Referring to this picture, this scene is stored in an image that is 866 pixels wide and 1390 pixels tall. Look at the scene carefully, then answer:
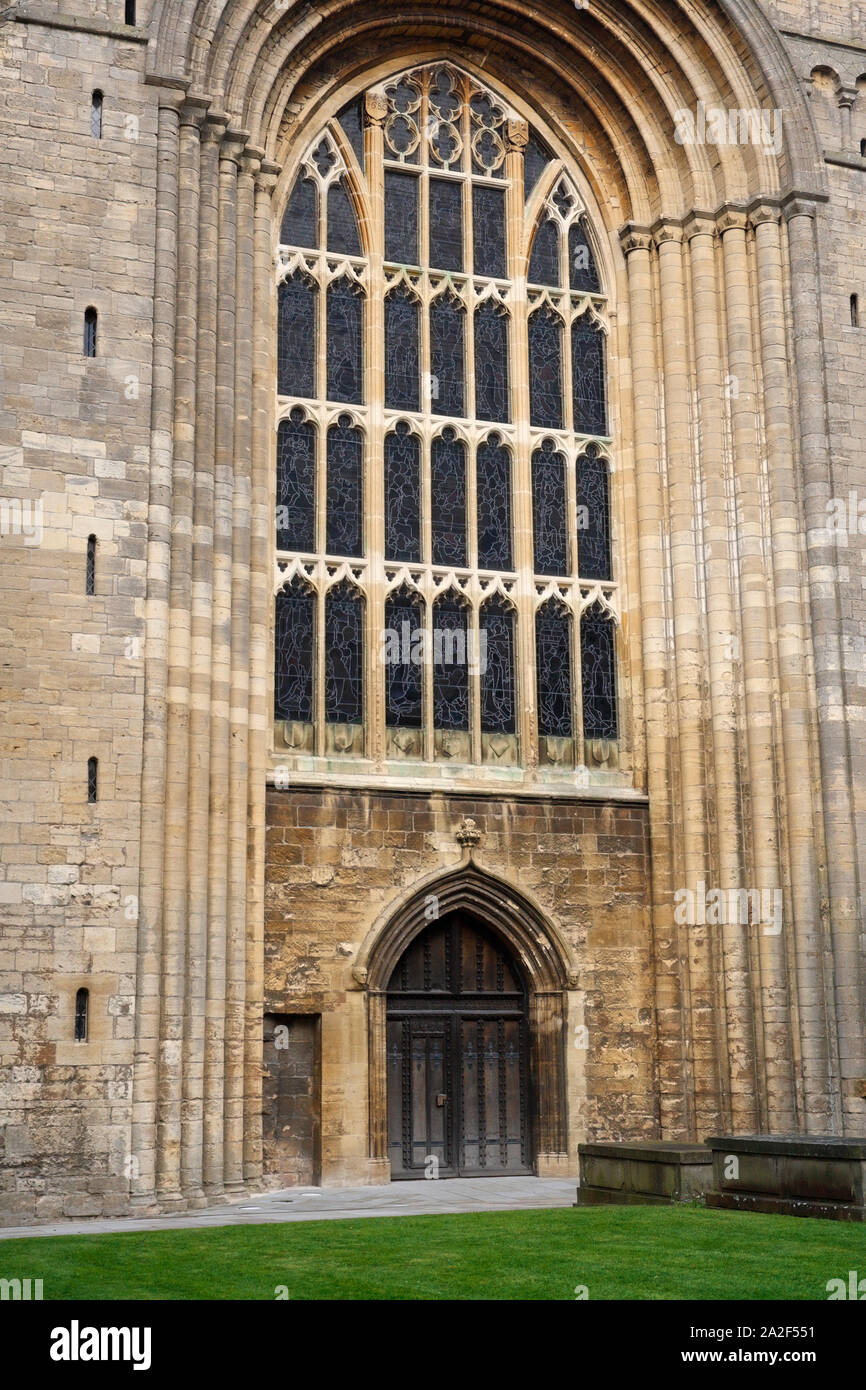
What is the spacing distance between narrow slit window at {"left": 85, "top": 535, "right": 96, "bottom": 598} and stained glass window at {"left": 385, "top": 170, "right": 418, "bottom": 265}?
22.6 ft

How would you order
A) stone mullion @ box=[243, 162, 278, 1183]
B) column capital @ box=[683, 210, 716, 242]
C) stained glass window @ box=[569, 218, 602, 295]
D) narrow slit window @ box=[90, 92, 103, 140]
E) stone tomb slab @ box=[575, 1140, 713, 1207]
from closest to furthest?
stone tomb slab @ box=[575, 1140, 713, 1207]
stone mullion @ box=[243, 162, 278, 1183]
narrow slit window @ box=[90, 92, 103, 140]
column capital @ box=[683, 210, 716, 242]
stained glass window @ box=[569, 218, 602, 295]

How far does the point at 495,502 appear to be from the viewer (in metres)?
22.0

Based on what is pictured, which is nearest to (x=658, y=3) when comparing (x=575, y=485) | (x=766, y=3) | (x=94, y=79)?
(x=766, y=3)

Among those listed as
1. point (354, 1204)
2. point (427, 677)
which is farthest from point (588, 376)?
point (354, 1204)

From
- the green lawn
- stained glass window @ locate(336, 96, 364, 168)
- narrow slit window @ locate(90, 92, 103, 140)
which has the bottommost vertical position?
the green lawn

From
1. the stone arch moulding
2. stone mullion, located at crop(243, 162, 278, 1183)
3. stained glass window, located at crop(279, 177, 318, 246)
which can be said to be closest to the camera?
stone mullion, located at crop(243, 162, 278, 1183)

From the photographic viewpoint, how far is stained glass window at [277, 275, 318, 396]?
837 inches

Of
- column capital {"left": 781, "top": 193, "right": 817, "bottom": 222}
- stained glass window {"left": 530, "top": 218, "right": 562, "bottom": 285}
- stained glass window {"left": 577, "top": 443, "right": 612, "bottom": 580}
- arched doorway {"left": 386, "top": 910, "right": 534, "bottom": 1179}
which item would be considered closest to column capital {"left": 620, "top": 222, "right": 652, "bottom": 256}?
stained glass window {"left": 530, "top": 218, "right": 562, "bottom": 285}

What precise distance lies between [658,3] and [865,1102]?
14.9 meters

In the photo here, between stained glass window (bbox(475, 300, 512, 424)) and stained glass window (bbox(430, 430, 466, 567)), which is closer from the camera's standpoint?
stained glass window (bbox(430, 430, 466, 567))

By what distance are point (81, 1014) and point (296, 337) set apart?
30.9 feet

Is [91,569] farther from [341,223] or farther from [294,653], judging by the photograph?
[341,223]

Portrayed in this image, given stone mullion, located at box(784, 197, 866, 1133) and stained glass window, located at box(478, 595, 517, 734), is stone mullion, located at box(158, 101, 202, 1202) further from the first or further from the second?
stone mullion, located at box(784, 197, 866, 1133)
